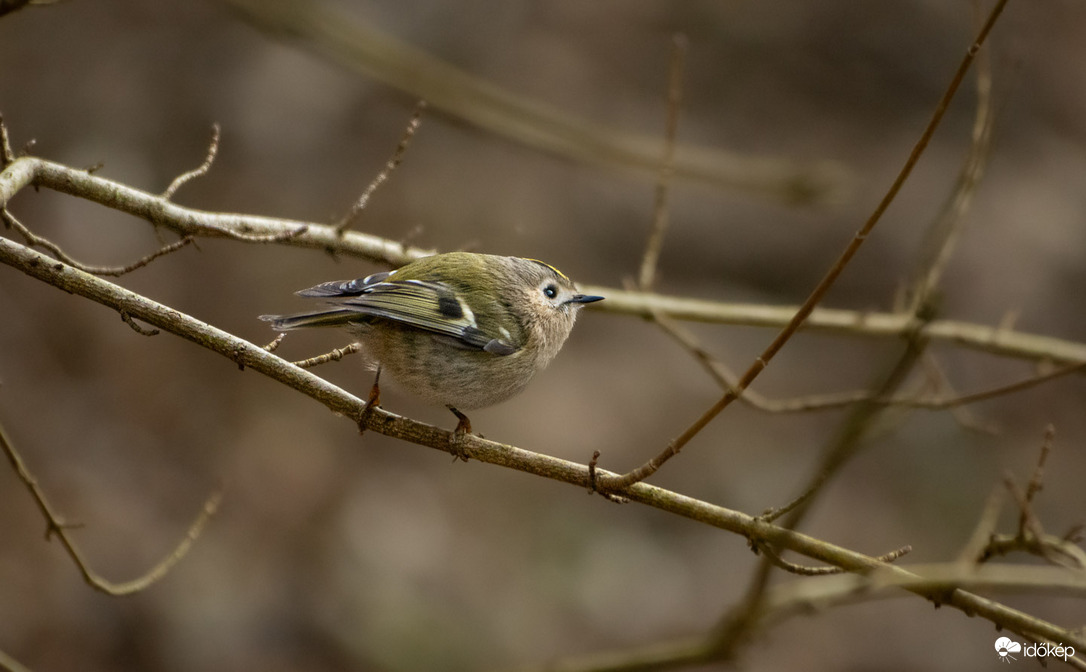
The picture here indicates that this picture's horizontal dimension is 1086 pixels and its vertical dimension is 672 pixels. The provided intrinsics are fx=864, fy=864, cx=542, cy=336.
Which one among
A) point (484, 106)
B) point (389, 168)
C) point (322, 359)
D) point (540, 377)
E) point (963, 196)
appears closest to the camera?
point (322, 359)

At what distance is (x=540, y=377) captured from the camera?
6316 millimetres

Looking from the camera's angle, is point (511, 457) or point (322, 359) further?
point (322, 359)

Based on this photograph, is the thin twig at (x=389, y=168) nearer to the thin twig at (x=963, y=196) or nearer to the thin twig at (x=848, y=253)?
the thin twig at (x=848, y=253)

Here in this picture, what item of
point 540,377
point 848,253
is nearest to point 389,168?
point 848,253

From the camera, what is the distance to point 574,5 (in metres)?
7.80

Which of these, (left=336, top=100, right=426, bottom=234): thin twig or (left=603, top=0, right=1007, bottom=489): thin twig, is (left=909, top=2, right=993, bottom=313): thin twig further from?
(left=336, top=100, right=426, bottom=234): thin twig

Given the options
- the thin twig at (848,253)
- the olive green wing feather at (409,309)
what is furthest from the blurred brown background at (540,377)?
the thin twig at (848,253)

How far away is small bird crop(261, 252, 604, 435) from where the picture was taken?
2895 millimetres

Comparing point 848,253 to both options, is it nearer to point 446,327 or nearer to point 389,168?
point 446,327

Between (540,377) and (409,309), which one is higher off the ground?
(540,377)

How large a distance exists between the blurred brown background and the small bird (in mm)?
887

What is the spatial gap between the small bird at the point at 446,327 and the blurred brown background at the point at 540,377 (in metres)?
0.89

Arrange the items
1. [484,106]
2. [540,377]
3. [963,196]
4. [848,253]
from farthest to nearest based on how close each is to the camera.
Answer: [540,377] → [484,106] → [963,196] → [848,253]

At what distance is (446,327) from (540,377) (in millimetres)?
3413
